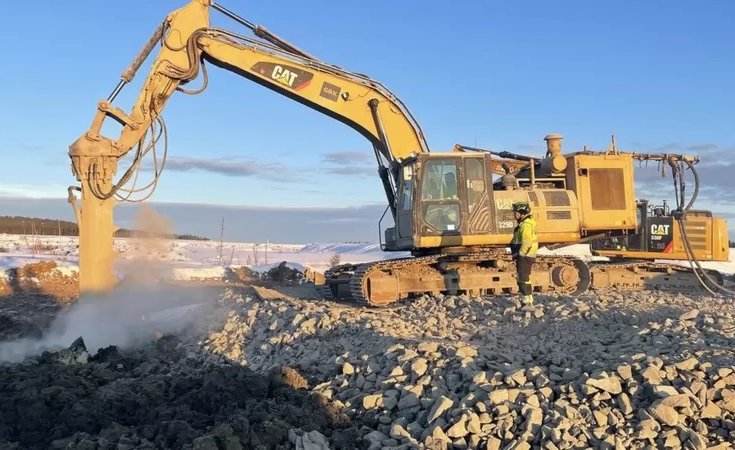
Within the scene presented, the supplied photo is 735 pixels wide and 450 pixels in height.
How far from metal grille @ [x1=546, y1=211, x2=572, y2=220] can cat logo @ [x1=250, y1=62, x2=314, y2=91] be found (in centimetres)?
483

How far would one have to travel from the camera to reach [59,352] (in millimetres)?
8344

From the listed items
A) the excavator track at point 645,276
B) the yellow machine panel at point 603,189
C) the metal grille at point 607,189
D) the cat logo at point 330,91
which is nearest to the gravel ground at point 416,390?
the yellow machine panel at point 603,189

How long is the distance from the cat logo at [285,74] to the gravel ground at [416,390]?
4.73 metres

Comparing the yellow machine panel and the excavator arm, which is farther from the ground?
the excavator arm

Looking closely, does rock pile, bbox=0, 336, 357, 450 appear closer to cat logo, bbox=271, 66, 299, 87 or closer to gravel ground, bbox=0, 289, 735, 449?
gravel ground, bbox=0, 289, 735, 449

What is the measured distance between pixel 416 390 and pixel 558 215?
689 cm

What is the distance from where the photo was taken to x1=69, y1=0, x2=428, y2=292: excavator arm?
10.2 meters

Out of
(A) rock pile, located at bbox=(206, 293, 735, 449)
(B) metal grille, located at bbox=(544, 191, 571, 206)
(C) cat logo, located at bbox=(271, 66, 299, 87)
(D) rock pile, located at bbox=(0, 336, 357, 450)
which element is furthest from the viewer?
(B) metal grille, located at bbox=(544, 191, 571, 206)

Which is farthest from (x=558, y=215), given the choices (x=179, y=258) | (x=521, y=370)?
(x=179, y=258)

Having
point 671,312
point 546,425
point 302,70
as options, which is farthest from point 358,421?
point 302,70


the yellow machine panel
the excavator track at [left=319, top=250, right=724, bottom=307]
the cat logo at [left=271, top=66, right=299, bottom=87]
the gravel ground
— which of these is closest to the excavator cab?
the excavator track at [left=319, top=250, right=724, bottom=307]

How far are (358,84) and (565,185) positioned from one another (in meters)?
4.24

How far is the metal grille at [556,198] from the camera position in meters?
12.3

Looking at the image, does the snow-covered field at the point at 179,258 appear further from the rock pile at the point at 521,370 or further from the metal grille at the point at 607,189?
the rock pile at the point at 521,370
